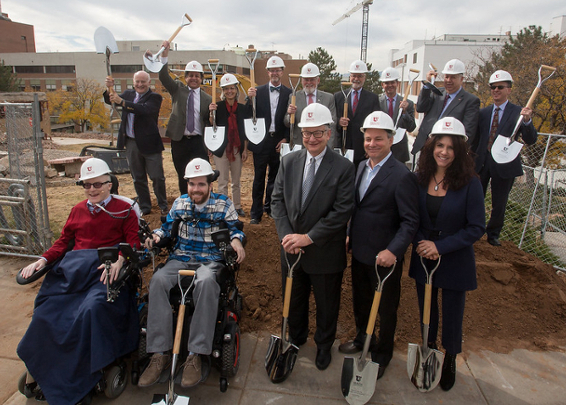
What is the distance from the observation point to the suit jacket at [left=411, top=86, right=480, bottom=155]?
174 inches

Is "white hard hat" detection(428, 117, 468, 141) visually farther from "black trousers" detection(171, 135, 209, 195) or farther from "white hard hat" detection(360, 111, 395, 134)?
"black trousers" detection(171, 135, 209, 195)

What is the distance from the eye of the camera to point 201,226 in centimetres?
331

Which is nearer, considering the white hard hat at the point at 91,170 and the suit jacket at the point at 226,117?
the white hard hat at the point at 91,170

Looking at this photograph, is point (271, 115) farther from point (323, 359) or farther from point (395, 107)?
point (323, 359)

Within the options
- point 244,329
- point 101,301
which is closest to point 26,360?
point 101,301

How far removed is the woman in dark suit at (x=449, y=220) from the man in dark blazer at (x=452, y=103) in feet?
6.45

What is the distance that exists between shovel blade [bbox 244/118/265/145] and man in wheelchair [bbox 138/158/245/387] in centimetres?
175

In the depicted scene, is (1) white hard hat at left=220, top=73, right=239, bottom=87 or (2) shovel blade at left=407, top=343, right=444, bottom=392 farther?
(1) white hard hat at left=220, top=73, right=239, bottom=87

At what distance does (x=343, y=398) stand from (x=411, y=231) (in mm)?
1339

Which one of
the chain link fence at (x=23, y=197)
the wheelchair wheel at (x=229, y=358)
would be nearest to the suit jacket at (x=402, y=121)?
the wheelchair wheel at (x=229, y=358)

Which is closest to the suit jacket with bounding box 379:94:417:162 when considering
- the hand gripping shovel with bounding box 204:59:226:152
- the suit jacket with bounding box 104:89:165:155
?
the hand gripping shovel with bounding box 204:59:226:152

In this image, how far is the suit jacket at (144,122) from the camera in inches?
202

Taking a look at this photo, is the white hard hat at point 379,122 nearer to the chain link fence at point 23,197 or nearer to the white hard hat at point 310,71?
the white hard hat at point 310,71

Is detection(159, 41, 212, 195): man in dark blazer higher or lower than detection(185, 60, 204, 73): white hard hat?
lower
